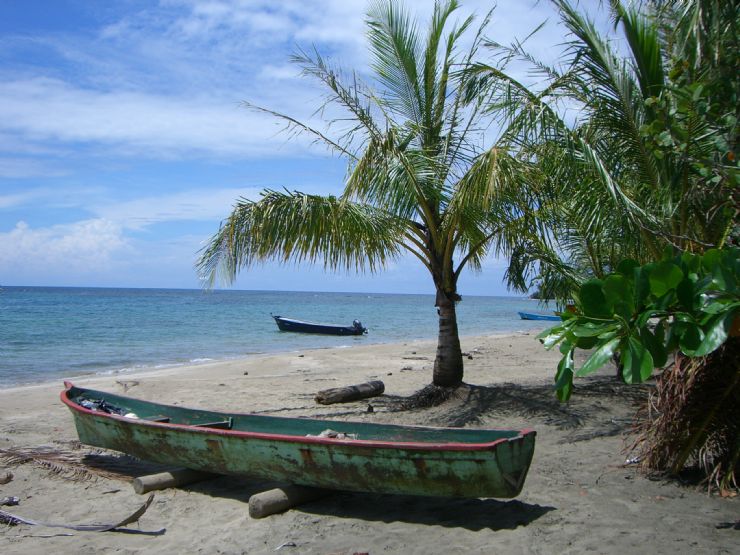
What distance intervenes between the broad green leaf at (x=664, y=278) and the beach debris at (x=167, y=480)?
5098 millimetres

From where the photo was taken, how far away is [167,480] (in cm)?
631

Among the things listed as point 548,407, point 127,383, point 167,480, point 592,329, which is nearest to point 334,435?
point 167,480

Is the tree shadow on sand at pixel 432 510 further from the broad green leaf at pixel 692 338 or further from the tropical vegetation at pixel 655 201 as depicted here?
the broad green leaf at pixel 692 338

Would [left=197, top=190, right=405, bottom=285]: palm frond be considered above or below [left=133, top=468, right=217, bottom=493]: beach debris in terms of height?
above

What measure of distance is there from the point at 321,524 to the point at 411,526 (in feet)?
2.42

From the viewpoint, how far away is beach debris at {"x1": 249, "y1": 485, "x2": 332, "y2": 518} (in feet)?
17.7

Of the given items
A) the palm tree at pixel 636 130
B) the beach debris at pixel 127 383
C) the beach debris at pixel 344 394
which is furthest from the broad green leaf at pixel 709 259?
the beach debris at pixel 127 383

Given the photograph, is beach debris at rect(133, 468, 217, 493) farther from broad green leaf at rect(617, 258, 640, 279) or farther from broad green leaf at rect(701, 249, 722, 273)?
broad green leaf at rect(701, 249, 722, 273)

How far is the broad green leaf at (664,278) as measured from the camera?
2.57 meters

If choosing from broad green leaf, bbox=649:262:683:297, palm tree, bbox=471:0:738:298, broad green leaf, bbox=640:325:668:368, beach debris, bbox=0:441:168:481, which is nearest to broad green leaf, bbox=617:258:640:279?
broad green leaf, bbox=649:262:683:297

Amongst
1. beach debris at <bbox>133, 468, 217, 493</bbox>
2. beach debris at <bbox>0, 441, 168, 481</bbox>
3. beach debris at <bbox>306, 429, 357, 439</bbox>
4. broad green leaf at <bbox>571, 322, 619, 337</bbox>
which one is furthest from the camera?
beach debris at <bbox>0, 441, 168, 481</bbox>

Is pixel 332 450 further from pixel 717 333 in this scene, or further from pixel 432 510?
pixel 717 333

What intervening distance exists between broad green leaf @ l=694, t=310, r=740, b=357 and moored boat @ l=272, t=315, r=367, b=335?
2759 centimetres

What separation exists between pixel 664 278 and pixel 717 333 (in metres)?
0.29
